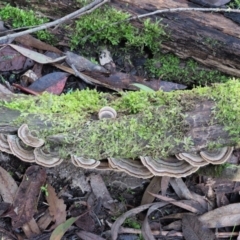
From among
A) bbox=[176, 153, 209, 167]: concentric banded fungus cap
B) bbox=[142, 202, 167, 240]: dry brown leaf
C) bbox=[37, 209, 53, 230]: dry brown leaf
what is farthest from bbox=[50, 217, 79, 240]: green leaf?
bbox=[176, 153, 209, 167]: concentric banded fungus cap

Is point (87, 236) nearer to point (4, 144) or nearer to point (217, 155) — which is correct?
point (4, 144)

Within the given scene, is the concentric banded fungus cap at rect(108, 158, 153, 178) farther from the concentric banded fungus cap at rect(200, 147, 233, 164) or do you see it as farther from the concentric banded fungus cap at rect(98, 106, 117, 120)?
the concentric banded fungus cap at rect(200, 147, 233, 164)

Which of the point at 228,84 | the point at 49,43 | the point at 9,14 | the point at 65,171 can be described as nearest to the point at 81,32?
the point at 49,43

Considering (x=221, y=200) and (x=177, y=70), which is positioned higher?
(x=177, y=70)

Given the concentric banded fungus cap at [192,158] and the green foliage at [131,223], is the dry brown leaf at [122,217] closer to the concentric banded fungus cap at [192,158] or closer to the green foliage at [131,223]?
the green foliage at [131,223]

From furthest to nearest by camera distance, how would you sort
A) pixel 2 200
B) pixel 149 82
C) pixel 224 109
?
pixel 149 82, pixel 2 200, pixel 224 109

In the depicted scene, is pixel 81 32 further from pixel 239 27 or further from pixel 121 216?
Result: pixel 121 216

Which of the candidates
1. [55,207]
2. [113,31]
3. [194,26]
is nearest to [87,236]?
[55,207]
